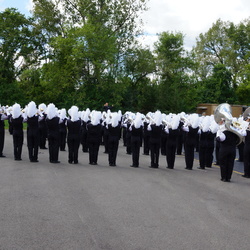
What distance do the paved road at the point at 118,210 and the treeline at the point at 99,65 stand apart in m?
25.9

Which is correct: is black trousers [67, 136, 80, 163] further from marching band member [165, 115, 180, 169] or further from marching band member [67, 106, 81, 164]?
marching band member [165, 115, 180, 169]

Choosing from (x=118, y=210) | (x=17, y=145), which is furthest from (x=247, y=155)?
(x=17, y=145)

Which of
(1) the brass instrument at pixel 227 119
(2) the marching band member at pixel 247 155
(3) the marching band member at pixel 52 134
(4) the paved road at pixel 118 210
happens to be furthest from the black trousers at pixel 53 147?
(2) the marching band member at pixel 247 155

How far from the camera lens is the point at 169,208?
25.9ft

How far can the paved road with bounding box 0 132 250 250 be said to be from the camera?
19.3 ft

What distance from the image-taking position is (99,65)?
120ft

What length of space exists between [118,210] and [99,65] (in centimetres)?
2994

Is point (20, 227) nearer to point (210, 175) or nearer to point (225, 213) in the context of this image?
point (225, 213)

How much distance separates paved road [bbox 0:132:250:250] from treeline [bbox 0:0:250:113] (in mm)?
25854

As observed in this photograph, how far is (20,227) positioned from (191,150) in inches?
354

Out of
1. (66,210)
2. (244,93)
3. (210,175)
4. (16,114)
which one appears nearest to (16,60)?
(244,93)

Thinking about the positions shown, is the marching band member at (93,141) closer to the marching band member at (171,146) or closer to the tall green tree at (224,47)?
the marching band member at (171,146)

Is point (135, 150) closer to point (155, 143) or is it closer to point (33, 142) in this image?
point (155, 143)

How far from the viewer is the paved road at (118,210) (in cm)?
A: 588
